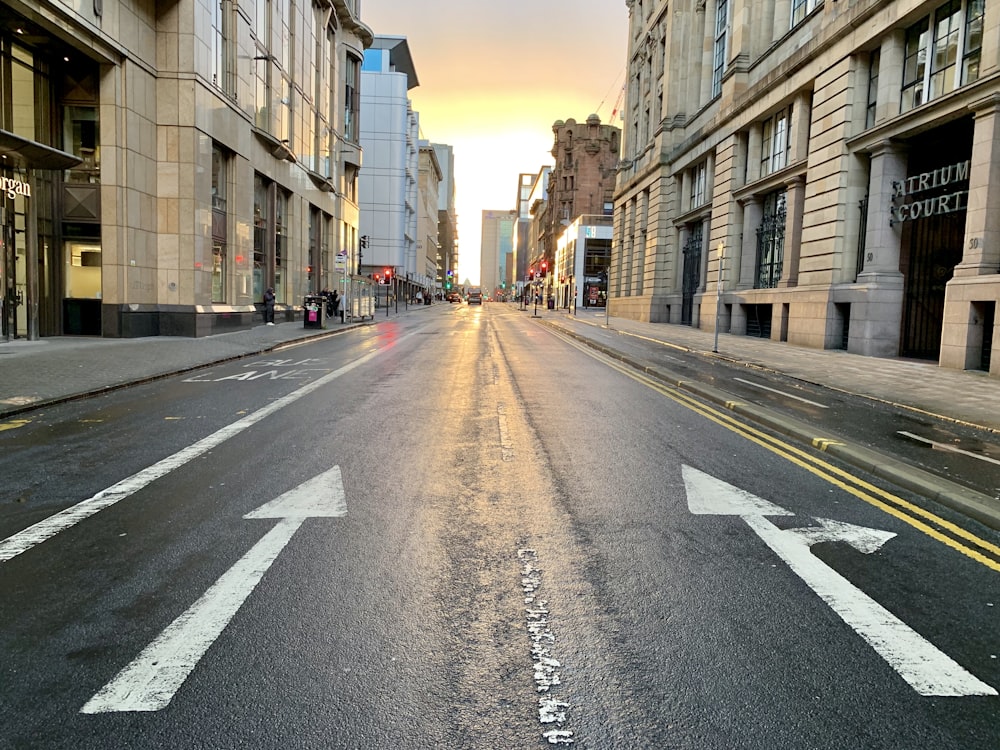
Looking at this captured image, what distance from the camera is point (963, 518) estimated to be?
5.31 meters

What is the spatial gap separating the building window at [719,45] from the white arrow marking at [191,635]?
36.7 meters

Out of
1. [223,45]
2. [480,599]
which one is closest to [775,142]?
[223,45]

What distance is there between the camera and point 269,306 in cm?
3055

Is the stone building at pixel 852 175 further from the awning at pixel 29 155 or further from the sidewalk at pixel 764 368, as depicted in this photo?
the awning at pixel 29 155

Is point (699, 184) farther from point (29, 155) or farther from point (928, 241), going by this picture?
point (29, 155)

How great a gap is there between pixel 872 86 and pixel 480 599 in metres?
23.8

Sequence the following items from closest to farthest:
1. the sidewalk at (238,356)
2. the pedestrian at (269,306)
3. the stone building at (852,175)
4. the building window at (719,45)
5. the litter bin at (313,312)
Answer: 1. the sidewalk at (238,356)
2. the stone building at (852,175)
3. the litter bin at (313,312)
4. the pedestrian at (269,306)
5. the building window at (719,45)

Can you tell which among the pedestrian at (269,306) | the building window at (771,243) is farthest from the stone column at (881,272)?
the pedestrian at (269,306)

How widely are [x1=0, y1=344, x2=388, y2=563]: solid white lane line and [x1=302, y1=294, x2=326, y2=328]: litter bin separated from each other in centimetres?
2014

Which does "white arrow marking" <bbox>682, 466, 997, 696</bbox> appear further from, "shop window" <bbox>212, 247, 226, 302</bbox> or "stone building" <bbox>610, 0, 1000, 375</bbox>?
"shop window" <bbox>212, 247, 226, 302</bbox>

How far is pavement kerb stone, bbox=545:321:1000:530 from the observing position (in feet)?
17.8

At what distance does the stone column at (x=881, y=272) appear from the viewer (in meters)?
20.0

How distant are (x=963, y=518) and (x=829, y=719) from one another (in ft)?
11.5

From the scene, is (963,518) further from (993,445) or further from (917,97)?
(917,97)
